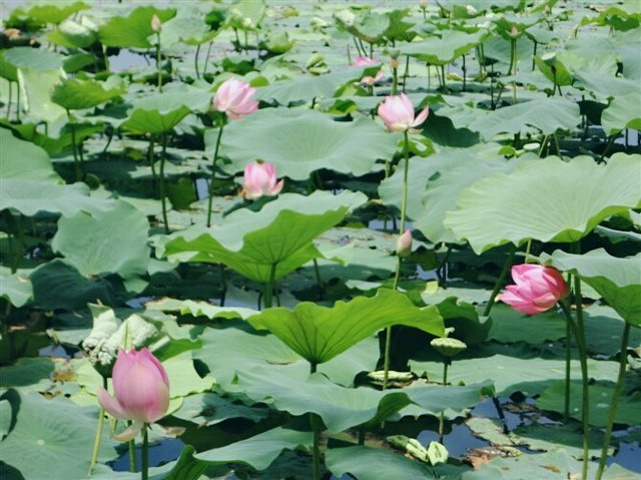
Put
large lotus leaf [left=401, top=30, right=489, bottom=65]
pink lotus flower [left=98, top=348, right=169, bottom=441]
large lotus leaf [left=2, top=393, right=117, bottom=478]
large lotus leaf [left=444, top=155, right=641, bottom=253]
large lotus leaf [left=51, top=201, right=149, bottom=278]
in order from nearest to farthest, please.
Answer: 1. pink lotus flower [left=98, top=348, right=169, bottom=441]
2. large lotus leaf [left=2, top=393, right=117, bottom=478]
3. large lotus leaf [left=444, top=155, right=641, bottom=253]
4. large lotus leaf [left=51, top=201, right=149, bottom=278]
5. large lotus leaf [left=401, top=30, right=489, bottom=65]

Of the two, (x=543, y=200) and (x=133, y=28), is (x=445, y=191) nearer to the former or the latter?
(x=543, y=200)

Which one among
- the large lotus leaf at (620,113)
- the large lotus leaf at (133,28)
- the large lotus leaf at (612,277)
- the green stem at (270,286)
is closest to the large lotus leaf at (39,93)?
the large lotus leaf at (133,28)

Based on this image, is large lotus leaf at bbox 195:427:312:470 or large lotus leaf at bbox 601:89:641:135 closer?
large lotus leaf at bbox 195:427:312:470

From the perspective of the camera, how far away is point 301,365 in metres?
2.09

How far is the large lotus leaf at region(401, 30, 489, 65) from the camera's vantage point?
4211mm

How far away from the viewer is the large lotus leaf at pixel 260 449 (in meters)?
1.50

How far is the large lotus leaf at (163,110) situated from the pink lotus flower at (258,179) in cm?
36

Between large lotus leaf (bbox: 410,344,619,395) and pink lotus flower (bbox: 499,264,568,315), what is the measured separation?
0.46 meters

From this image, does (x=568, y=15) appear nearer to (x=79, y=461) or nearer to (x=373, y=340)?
(x=373, y=340)

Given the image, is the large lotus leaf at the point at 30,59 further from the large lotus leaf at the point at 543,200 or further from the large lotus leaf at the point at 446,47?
the large lotus leaf at the point at 543,200

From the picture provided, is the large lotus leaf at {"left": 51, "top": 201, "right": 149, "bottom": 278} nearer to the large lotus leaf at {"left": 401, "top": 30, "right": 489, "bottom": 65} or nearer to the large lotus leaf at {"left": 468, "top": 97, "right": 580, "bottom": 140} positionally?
the large lotus leaf at {"left": 468, "top": 97, "right": 580, "bottom": 140}

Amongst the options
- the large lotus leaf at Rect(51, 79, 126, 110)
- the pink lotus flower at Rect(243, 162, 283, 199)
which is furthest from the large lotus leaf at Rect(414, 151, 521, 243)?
the large lotus leaf at Rect(51, 79, 126, 110)

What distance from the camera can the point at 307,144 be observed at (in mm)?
3053

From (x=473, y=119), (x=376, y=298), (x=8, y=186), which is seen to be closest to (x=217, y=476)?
(x=376, y=298)
